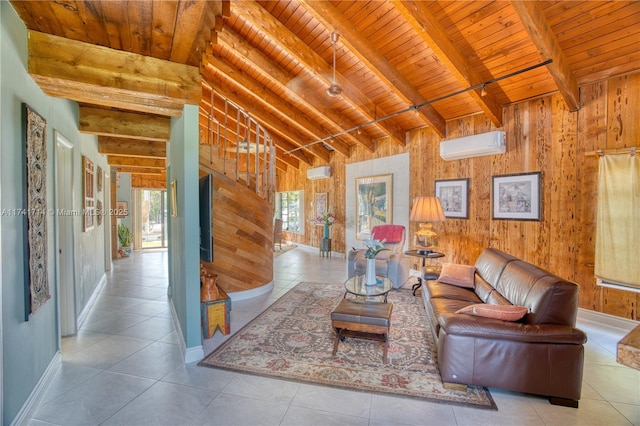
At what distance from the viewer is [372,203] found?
6.90 metres

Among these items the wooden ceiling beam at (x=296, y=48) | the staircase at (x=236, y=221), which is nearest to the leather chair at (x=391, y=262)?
the staircase at (x=236, y=221)

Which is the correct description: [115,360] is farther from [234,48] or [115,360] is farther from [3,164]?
[234,48]

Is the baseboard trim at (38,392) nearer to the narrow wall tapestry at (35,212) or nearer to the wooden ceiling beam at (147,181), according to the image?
the narrow wall tapestry at (35,212)

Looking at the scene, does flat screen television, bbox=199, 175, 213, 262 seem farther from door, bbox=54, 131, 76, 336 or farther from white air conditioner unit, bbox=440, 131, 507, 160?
white air conditioner unit, bbox=440, 131, 507, 160

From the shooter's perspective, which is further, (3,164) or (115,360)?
(115,360)

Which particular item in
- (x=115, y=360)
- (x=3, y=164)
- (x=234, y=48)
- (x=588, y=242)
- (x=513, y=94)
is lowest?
(x=115, y=360)

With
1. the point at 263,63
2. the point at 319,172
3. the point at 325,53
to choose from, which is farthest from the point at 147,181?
the point at 325,53

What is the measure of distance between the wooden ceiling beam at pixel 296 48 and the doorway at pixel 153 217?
788 centimetres

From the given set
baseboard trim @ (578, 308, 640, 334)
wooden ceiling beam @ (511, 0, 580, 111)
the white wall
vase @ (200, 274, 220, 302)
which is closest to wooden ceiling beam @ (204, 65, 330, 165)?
the white wall

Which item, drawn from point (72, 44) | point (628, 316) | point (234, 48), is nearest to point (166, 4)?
point (72, 44)

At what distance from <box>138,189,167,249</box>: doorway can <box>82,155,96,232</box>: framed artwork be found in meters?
5.81

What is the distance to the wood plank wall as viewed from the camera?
11.0 feet

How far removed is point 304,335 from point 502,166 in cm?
391

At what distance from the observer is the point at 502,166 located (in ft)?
14.7
